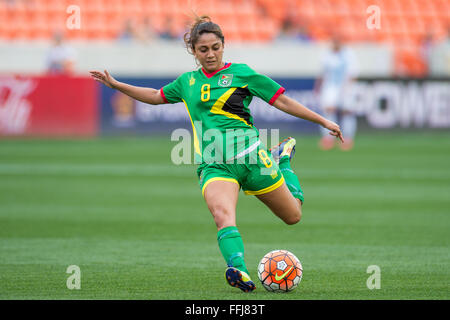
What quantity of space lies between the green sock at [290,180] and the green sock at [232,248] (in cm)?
121

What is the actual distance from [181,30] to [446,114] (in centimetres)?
849

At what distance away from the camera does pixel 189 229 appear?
10.0 m

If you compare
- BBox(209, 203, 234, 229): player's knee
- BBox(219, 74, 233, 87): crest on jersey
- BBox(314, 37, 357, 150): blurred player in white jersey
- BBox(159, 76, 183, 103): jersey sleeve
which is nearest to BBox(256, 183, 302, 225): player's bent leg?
BBox(209, 203, 234, 229): player's knee

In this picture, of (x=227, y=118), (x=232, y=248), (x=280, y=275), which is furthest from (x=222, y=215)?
(x=227, y=118)

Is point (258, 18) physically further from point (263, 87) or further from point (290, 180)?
point (263, 87)

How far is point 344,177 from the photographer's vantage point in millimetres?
15234

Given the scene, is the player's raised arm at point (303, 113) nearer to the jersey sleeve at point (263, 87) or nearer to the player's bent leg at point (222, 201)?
the jersey sleeve at point (263, 87)

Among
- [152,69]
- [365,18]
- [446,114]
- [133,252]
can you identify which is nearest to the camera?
[133,252]

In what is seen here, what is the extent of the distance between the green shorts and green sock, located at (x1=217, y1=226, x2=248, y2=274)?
16.9 inches

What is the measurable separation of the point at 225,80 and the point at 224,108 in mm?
213

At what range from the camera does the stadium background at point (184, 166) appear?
7.43 meters
